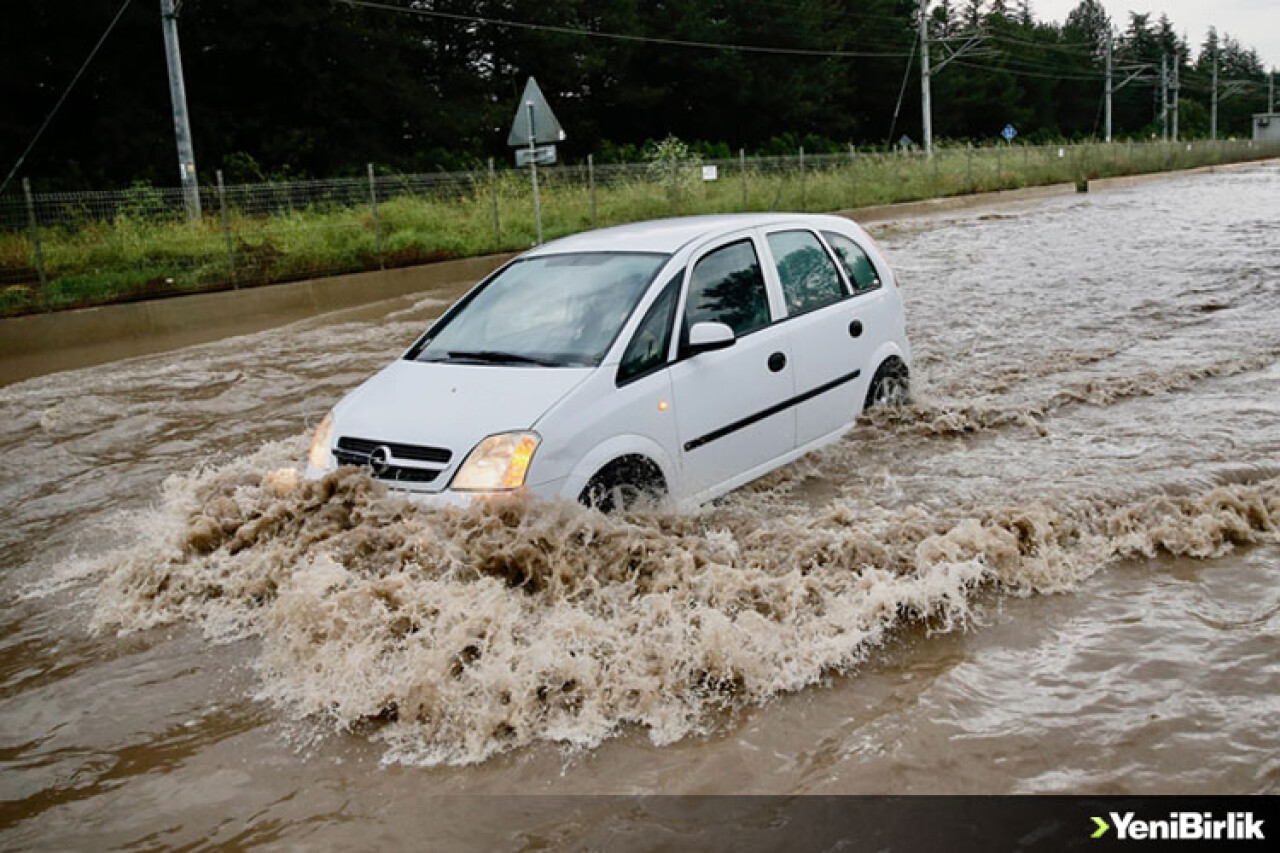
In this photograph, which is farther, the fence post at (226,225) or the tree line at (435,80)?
the tree line at (435,80)

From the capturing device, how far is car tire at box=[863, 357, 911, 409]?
7576 mm

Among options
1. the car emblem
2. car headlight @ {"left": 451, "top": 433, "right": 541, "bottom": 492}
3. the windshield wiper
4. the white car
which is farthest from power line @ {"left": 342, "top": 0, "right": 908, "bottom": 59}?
car headlight @ {"left": 451, "top": 433, "right": 541, "bottom": 492}

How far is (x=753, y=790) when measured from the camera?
3793mm

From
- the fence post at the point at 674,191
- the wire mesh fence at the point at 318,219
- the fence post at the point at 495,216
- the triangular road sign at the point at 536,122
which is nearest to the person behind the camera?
the triangular road sign at the point at 536,122

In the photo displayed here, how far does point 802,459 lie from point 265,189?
14.3 meters

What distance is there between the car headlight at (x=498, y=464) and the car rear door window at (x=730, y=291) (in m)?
1.35

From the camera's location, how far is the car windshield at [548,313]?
5973 millimetres

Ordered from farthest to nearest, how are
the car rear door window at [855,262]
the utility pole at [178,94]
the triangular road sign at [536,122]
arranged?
the utility pole at [178,94] < the triangular road sign at [536,122] < the car rear door window at [855,262]

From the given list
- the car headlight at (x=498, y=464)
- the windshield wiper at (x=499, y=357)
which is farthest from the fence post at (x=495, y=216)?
the car headlight at (x=498, y=464)

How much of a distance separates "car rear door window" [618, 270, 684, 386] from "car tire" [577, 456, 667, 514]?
0.42 m

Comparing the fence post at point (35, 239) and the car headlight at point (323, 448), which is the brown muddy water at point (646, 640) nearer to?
the car headlight at point (323, 448)

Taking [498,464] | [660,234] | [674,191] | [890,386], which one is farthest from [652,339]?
[674,191]

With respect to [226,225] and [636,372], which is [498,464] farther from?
[226,225]

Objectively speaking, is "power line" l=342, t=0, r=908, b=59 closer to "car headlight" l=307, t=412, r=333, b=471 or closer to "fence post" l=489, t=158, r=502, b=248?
"fence post" l=489, t=158, r=502, b=248
